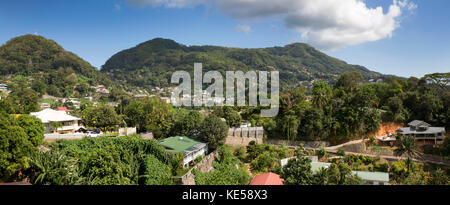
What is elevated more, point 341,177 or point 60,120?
point 60,120

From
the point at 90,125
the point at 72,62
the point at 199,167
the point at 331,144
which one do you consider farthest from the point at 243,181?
the point at 72,62

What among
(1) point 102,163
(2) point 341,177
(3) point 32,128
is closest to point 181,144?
(1) point 102,163

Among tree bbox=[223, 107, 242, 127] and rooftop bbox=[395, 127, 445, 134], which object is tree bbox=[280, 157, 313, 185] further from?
rooftop bbox=[395, 127, 445, 134]

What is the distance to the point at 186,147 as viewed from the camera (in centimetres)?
1927

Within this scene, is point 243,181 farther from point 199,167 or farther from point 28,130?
point 28,130

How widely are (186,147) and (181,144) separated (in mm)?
824

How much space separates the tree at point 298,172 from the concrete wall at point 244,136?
9.06 meters

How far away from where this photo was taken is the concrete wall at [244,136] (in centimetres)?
2575

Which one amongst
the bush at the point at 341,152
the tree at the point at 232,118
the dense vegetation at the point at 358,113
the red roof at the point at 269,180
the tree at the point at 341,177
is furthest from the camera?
the tree at the point at 232,118

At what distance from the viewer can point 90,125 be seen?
24.2m

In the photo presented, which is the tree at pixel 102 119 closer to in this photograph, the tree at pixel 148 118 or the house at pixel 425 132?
the tree at pixel 148 118

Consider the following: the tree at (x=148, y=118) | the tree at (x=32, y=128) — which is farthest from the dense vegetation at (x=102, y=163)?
the tree at (x=148, y=118)

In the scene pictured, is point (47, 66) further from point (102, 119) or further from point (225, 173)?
point (225, 173)

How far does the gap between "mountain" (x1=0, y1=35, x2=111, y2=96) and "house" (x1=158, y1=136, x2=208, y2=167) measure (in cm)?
6033
